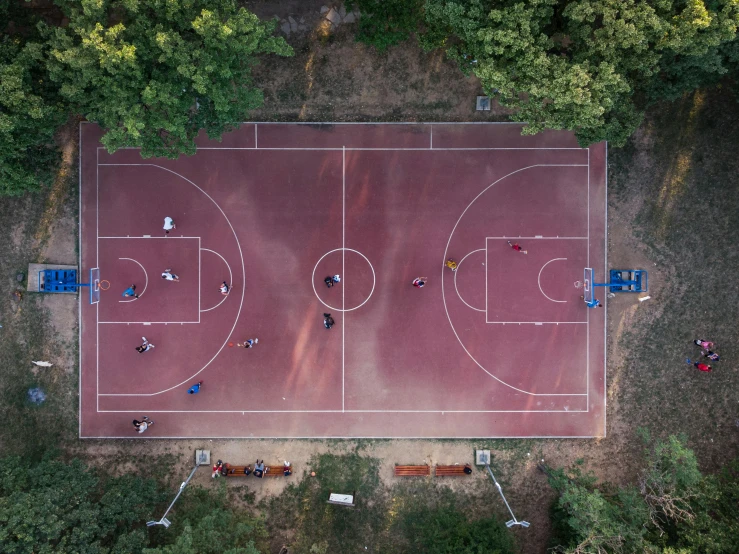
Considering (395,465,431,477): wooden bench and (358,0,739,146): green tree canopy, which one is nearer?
(358,0,739,146): green tree canopy

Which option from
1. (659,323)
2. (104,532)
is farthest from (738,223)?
(104,532)

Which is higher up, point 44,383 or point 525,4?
point 525,4

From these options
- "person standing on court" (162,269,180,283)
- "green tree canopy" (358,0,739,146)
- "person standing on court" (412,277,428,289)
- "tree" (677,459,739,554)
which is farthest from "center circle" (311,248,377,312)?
"tree" (677,459,739,554)

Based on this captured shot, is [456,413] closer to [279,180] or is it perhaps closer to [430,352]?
[430,352]

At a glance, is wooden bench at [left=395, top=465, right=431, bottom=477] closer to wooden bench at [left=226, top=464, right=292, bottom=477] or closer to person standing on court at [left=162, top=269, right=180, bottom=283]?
wooden bench at [left=226, top=464, right=292, bottom=477]

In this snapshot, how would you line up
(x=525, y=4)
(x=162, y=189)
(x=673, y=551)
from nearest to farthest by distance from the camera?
1. (x=525, y=4)
2. (x=673, y=551)
3. (x=162, y=189)

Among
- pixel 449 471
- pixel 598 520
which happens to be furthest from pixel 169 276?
pixel 598 520

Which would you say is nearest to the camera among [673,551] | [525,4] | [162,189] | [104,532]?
[525,4]
